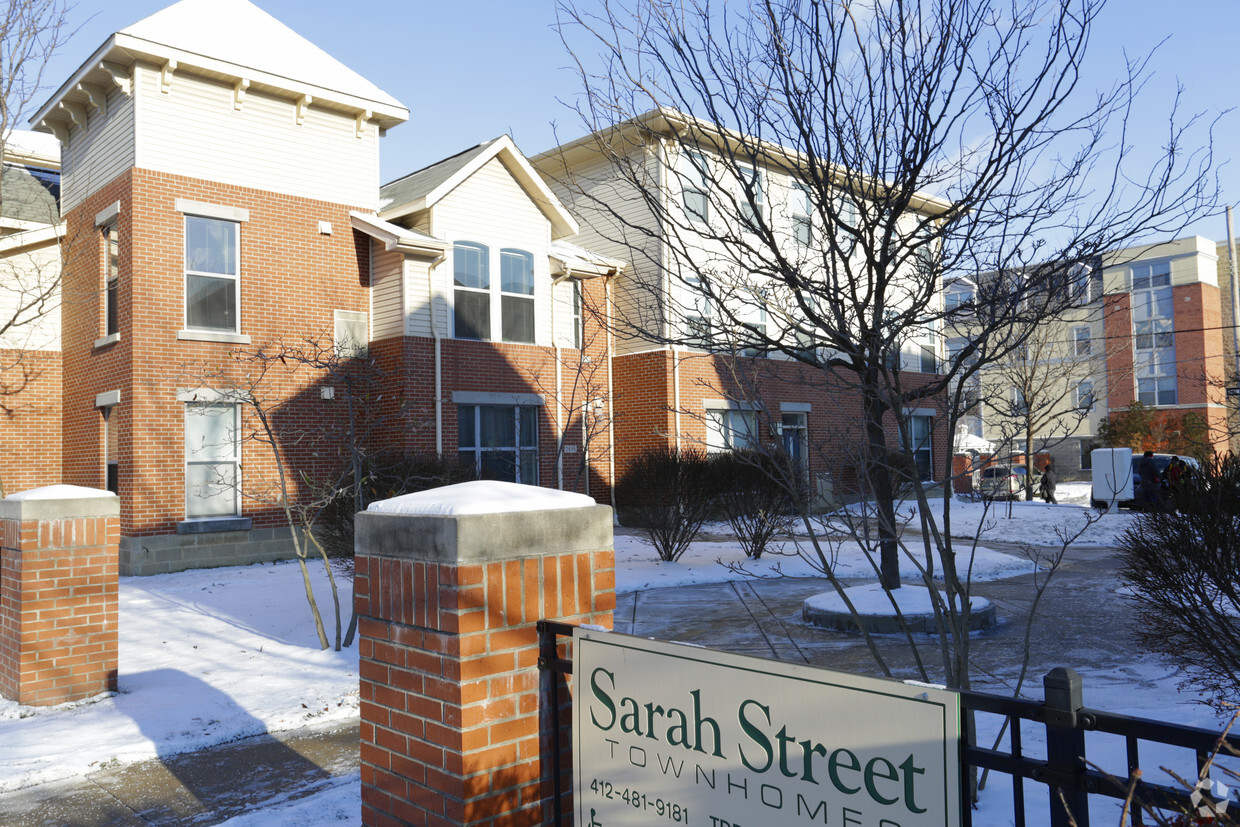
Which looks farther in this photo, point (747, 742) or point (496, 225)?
point (496, 225)

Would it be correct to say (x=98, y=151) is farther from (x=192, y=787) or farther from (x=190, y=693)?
(x=192, y=787)

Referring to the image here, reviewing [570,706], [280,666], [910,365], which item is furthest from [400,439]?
[910,365]

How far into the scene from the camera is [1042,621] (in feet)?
30.9

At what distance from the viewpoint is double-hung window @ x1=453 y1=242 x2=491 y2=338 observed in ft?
58.9

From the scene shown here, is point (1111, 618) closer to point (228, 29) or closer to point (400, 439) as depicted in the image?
point (400, 439)

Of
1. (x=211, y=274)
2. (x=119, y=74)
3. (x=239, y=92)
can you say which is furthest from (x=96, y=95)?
(x=211, y=274)

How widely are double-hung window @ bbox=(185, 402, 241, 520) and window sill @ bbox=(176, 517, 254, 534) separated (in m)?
0.27

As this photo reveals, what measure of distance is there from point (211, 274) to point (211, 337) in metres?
1.09

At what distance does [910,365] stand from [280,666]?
2405 cm

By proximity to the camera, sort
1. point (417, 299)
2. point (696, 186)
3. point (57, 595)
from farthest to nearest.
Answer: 1. point (417, 299)
2. point (696, 186)
3. point (57, 595)

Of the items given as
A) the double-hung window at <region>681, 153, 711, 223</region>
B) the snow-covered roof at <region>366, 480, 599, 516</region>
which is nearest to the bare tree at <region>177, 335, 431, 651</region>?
the double-hung window at <region>681, 153, 711, 223</region>

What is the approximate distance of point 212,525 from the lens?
15.0 metres

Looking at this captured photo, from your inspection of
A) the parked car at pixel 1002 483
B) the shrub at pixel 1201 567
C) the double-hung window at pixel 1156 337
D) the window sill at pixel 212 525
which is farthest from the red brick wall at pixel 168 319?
the double-hung window at pixel 1156 337

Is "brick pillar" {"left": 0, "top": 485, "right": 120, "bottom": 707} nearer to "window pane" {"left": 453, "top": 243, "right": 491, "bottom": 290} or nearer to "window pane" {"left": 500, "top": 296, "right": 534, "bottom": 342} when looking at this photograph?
"window pane" {"left": 453, "top": 243, "right": 491, "bottom": 290}
